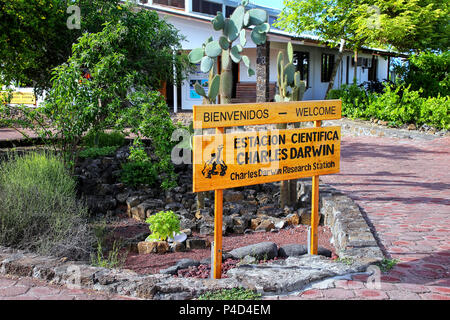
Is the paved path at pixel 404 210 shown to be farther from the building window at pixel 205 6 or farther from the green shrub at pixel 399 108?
the building window at pixel 205 6

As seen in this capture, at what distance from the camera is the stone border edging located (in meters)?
3.62

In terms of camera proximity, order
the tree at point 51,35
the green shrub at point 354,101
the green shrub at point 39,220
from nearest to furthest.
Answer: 1. the green shrub at point 39,220
2. the tree at point 51,35
3. the green shrub at point 354,101

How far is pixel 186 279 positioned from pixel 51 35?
308 inches

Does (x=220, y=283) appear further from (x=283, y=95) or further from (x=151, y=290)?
(x=283, y=95)

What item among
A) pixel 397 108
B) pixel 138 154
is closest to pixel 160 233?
pixel 138 154

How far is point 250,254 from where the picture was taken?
16.2 ft

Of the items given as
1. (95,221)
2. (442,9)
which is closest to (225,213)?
(95,221)

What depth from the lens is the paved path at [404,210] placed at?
3793 millimetres

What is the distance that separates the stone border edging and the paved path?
16cm

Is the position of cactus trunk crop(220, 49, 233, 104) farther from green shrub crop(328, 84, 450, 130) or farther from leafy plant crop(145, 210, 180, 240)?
green shrub crop(328, 84, 450, 130)

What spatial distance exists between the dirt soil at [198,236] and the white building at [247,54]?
441 inches

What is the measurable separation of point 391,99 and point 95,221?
1223cm

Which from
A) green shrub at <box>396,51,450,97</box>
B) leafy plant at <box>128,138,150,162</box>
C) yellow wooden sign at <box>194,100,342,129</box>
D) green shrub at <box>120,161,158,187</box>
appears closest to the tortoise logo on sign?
yellow wooden sign at <box>194,100,342,129</box>

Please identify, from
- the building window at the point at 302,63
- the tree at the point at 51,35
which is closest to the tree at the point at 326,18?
the building window at the point at 302,63
